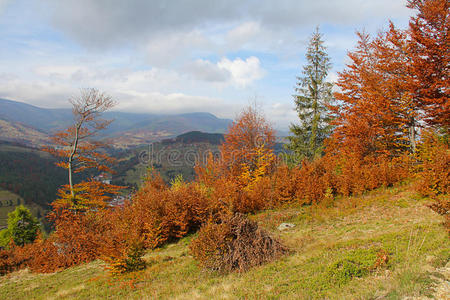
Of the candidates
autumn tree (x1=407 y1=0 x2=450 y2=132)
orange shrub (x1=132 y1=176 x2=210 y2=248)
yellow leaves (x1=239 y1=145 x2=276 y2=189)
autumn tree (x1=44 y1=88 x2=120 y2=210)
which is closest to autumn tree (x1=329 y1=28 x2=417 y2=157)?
autumn tree (x1=407 y1=0 x2=450 y2=132)

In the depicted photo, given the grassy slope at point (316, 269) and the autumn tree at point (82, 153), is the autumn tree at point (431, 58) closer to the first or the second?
the grassy slope at point (316, 269)

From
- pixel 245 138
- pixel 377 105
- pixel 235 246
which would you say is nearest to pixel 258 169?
pixel 245 138

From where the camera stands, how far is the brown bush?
289 inches

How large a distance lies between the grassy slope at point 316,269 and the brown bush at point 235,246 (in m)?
0.38

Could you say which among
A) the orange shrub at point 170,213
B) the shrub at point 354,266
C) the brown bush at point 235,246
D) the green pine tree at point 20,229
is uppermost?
the shrub at point 354,266

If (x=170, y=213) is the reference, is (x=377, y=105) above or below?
above

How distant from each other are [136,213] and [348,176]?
12875 mm

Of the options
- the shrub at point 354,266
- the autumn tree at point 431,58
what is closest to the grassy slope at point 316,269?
the shrub at point 354,266

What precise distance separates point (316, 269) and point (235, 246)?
2618 millimetres

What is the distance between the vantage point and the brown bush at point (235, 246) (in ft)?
24.1

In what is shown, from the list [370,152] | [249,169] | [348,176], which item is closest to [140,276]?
[348,176]

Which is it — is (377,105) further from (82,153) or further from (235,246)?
(82,153)

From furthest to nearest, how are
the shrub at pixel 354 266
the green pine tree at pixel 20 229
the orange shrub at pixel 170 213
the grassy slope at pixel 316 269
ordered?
the green pine tree at pixel 20 229, the orange shrub at pixel 170 213, the shrub at pixel 354 266, the grassy slope at pixel 316 269

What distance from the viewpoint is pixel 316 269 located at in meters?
5.83
